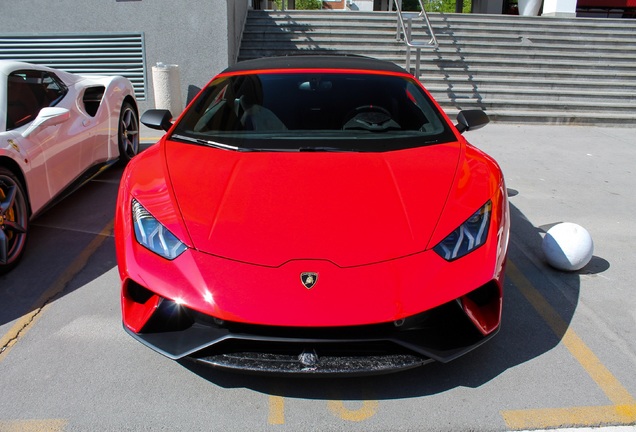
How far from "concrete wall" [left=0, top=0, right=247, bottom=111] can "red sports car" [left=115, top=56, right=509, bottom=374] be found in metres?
7.37

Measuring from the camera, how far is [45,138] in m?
4.15

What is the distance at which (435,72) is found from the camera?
1086cm

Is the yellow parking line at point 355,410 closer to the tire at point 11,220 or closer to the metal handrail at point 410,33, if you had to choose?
the tire at point 11,220

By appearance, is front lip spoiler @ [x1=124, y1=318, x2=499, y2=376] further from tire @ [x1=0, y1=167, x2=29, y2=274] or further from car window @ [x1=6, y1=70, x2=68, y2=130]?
car window @ [x1=6, y1=70, x2=68, y2=130]

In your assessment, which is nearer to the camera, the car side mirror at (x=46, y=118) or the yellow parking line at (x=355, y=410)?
the yellow parking line at (x=355, y=410)

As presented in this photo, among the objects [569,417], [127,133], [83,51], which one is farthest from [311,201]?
[83,51]

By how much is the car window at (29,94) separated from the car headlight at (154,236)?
1.96 m

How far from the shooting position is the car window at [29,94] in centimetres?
404

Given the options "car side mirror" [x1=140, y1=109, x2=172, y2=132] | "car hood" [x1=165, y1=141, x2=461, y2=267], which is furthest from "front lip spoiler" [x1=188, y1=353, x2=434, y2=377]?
"car side mirror" [x1=140, y1=109, x2=172, y2=132]

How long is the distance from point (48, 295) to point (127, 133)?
314 centimetres

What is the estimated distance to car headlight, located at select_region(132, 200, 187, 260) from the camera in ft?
7.77

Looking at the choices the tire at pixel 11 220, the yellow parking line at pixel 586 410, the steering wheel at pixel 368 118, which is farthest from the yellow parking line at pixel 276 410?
the tire at pixel 11 220

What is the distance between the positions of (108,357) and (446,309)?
5.58ft

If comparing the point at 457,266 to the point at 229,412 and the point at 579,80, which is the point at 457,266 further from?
the point at 579,80
